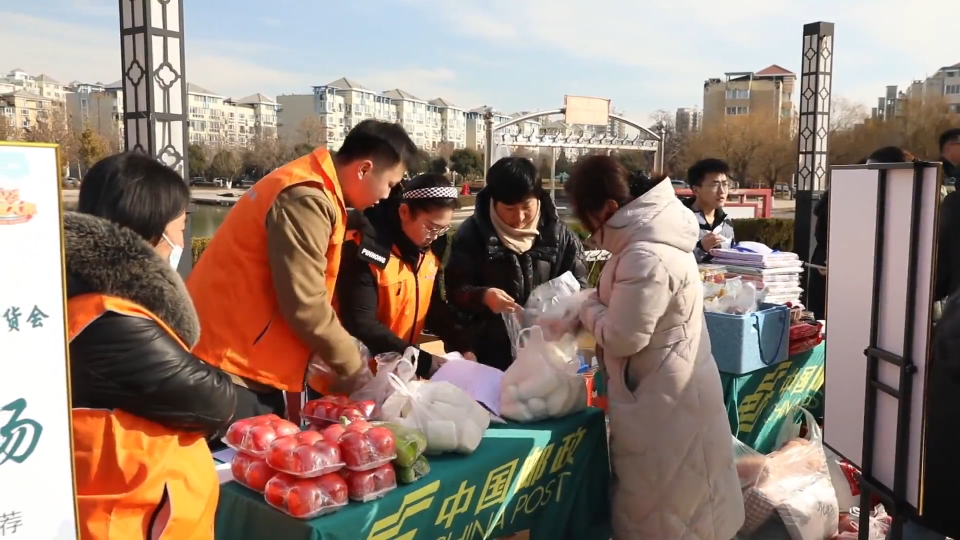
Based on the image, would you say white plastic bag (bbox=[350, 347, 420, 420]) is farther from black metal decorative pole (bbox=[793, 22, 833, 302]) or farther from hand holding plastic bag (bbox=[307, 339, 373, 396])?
black metal decorative pole (bbox=[793, 22, 833, 302])

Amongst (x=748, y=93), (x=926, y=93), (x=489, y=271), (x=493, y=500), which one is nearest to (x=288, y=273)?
(x=493, y=500)

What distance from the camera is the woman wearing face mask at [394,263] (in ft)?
7.62

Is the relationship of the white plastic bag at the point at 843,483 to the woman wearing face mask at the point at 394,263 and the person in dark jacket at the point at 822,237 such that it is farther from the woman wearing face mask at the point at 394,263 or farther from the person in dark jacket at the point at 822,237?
the woman wearing face mask at the point at 394,263

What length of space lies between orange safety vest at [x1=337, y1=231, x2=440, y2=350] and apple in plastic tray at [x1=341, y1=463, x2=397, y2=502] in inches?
34.6

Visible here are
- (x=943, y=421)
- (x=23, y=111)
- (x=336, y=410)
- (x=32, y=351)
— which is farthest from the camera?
(x=23, y=111)

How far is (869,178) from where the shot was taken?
6.31 feet

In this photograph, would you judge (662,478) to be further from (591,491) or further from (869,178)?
(869,178)

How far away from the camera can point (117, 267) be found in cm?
116

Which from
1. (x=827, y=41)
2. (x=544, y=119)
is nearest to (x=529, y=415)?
(x=544, y=119)

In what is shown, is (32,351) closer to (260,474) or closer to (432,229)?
(260,474)

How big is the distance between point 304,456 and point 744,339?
2.17 m

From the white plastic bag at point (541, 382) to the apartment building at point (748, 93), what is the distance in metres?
60.5

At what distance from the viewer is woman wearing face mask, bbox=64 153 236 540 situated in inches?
44.6

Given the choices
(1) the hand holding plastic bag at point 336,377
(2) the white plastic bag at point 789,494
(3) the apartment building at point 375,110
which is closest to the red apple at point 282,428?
(1) the hand holding plastic bag at point 336,377
